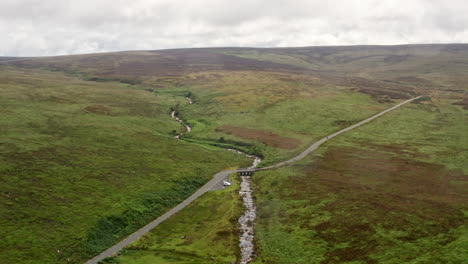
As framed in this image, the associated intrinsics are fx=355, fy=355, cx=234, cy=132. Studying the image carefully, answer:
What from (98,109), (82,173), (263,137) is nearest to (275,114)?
(263,137)

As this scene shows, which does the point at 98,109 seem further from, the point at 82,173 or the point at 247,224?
the point at 247,224

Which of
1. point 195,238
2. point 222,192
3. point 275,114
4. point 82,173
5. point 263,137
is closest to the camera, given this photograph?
point 195,238

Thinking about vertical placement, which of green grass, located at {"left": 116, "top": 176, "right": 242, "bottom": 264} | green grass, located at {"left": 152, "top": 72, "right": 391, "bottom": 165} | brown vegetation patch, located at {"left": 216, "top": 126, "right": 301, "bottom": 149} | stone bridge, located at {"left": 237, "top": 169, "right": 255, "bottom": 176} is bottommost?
green grass, located at {"left": 116, "top": 176, "right": 242, "bottom": 264}

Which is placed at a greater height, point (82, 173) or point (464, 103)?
point (464, 103)

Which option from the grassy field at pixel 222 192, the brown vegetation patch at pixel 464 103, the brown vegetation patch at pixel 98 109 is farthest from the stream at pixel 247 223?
the brown vegetation patch at pixel 464 103

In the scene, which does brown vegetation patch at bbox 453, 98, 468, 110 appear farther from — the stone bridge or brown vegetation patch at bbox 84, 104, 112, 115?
brown vegetation patch at bbox 84, 104, 112, 115

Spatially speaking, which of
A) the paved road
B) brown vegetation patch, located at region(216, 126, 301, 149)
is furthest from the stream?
brown vegetation patch, located at region(216, 126, 301, 149)

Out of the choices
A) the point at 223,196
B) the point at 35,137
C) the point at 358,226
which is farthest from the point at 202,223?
the point at 35,137
